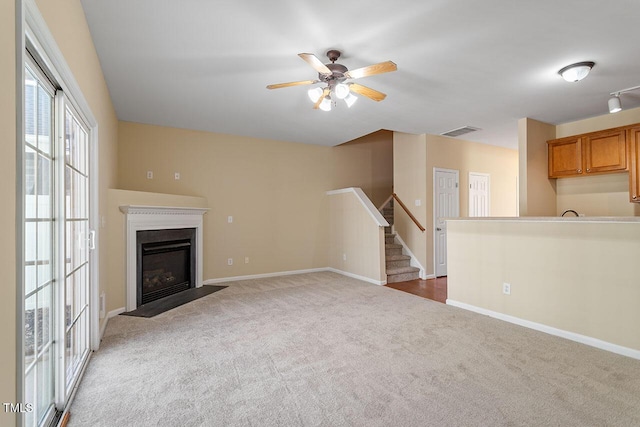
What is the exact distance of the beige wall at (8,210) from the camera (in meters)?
1.01

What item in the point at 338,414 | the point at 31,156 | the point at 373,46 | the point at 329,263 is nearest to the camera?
the point at 31,156

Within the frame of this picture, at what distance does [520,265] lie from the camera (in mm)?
3426

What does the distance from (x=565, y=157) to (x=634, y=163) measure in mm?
843

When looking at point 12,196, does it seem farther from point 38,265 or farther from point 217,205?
point 217,205

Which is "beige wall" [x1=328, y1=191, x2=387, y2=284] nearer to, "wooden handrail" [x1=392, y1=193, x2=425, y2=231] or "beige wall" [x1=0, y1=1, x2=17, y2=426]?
"wooden handrail" [x1=392, y1=193, x2=425, y2=231]

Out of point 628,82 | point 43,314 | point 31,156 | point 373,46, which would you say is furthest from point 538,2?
point 43,314

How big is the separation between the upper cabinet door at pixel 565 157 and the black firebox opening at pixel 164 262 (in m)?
5.89

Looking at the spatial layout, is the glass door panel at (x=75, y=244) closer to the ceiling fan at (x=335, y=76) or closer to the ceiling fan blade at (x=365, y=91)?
the ceiling fan at (x=335, y=76)

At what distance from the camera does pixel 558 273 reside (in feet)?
10.3

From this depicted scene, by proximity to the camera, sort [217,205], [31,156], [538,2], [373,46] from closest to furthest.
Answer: [31,156], [538,2], [373,46], [217,205]

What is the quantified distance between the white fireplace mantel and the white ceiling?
1.42m

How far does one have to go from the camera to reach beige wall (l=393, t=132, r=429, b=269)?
5.88 m

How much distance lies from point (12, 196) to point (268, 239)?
5.10 metres

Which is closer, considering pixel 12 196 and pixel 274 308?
pixel 12 196
